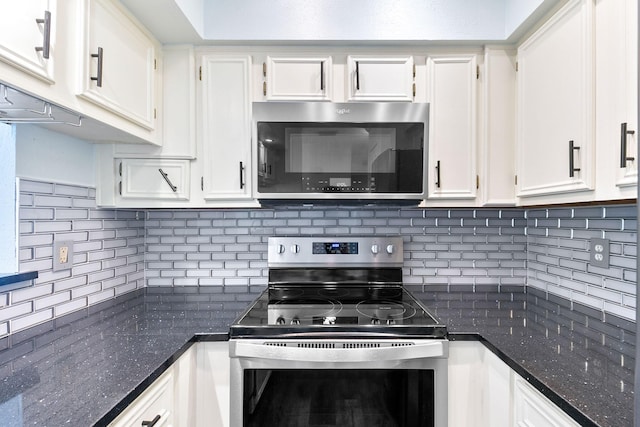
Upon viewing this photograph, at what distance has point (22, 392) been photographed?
2.82ft

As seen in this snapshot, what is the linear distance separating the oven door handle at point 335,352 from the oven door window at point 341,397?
0.08 m

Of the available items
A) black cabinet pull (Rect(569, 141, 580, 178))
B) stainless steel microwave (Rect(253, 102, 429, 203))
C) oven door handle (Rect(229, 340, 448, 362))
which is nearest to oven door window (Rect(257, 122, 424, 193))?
stainless steel microwave (Rect(253, 102, 429, 203))

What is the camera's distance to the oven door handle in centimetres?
126

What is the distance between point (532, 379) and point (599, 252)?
2.67 ft

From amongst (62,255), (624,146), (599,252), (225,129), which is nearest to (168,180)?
(225,129)

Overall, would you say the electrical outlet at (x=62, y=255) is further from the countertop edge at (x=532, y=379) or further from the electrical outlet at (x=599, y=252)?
the electrical outlet at (x=599, y=252)

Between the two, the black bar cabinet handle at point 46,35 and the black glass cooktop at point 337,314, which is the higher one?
the black bar cabinet handle at point 46,35

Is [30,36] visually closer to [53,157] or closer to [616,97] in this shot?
[53,157]

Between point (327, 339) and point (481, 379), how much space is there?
59 cm

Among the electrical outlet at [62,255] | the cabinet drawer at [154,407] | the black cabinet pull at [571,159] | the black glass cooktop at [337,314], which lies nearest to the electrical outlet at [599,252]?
the black cabinet pull at [571,159]

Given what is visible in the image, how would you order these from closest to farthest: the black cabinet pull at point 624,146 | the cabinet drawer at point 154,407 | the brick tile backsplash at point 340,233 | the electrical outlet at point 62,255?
the cabinet drawer at point 154,407
the black cabinet pull at point 624,146
the electrical outlet at point 62,255
the brick tile backsplash at point 340,233

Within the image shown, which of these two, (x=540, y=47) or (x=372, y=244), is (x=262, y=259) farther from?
(x=540, y=47)

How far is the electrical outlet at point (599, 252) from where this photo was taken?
4.74ft

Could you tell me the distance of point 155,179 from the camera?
66.4 inches
